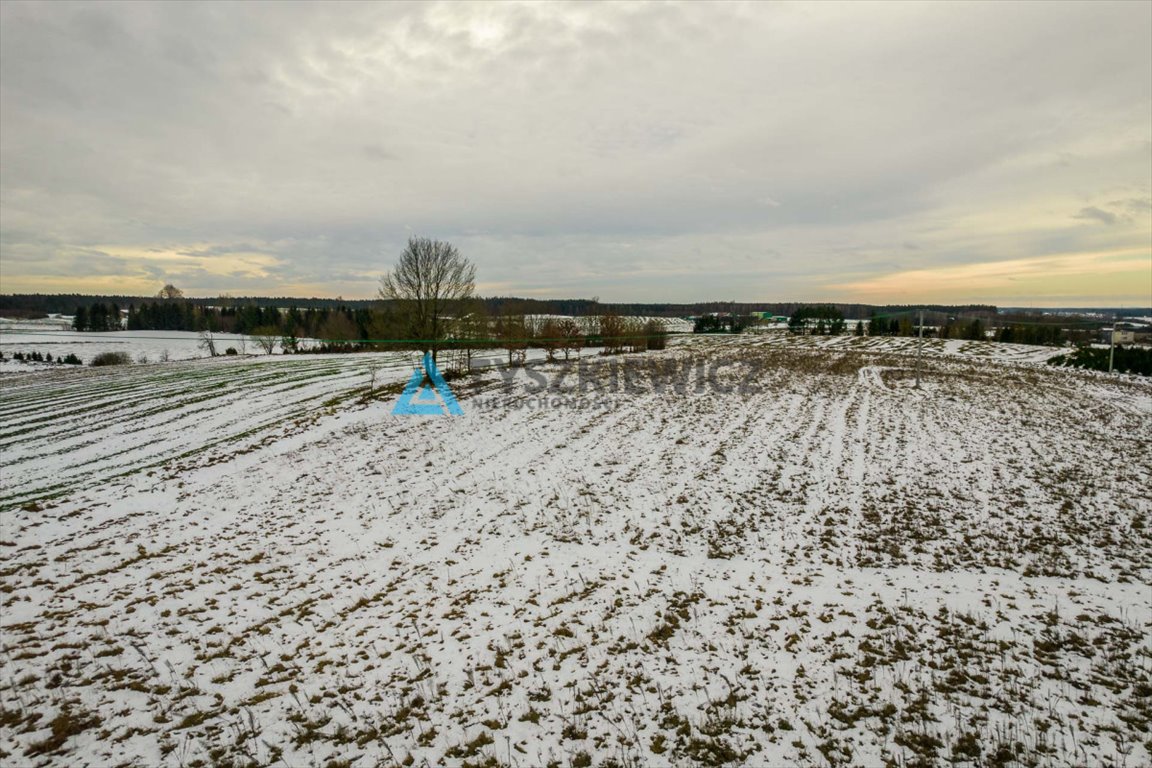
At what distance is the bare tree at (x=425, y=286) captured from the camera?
3136 cm

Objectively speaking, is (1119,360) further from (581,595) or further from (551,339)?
(581,595)

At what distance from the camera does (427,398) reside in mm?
27828

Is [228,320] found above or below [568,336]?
above

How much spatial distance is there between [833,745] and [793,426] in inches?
672

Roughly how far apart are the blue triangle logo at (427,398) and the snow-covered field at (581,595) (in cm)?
431

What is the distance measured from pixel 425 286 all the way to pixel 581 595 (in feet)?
88.4

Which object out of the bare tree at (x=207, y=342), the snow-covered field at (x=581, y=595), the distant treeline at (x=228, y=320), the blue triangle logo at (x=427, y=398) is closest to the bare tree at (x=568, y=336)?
the blue triangle logo at (x=427, y=398)

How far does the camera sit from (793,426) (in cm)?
2103

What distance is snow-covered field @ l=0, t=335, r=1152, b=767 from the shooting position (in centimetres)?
589

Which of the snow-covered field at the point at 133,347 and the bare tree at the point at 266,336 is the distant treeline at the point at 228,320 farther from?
the snow-covered field at the point at 133,347

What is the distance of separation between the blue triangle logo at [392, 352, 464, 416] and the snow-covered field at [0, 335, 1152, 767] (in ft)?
14.1

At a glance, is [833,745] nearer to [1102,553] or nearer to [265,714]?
[265,714]

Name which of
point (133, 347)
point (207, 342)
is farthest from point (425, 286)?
point (133, 347)

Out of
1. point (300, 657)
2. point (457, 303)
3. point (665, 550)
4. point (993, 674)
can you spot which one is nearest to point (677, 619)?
point (665, 550)
